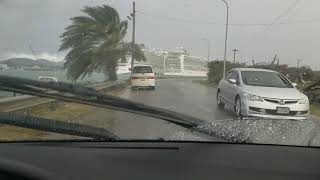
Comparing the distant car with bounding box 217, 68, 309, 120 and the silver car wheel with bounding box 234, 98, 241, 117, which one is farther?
the distant car with bounding box 217, 68, 309, 120

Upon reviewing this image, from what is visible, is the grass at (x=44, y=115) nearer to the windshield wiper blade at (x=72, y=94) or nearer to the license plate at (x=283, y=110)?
the windshield wiper blade at (x=72, y=94)

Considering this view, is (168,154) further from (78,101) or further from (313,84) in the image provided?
(313,84)

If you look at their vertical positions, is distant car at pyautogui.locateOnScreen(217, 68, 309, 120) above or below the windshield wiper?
below

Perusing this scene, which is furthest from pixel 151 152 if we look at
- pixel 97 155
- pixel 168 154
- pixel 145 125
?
pixel 145 125

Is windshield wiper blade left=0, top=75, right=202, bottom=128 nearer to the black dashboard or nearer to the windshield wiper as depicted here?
the windshield wiper

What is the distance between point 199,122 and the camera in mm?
3102

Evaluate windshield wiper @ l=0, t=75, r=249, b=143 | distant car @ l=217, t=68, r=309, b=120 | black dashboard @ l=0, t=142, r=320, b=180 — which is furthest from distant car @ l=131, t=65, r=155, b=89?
distant car @ l=217, t=68, r=309, b=120

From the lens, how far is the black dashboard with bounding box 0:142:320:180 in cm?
225

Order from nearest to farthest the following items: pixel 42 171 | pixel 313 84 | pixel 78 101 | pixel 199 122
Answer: pixel 42 171
pixel 78 101
pixel 199 122
pixel 313 84

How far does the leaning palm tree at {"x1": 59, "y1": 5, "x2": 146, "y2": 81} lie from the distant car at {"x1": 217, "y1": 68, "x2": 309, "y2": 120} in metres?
8.52

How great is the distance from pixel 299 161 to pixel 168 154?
1.94ft

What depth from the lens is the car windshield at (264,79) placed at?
13.5m

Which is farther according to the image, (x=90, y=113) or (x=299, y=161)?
(x=90, y=113)

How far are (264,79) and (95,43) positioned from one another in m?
10.7
